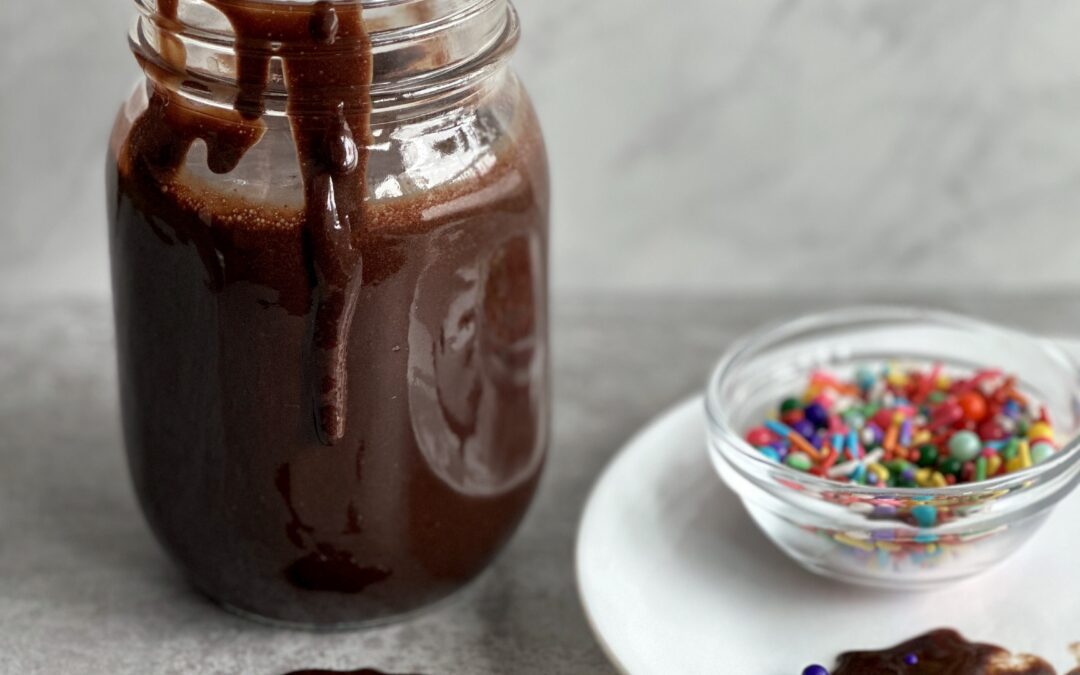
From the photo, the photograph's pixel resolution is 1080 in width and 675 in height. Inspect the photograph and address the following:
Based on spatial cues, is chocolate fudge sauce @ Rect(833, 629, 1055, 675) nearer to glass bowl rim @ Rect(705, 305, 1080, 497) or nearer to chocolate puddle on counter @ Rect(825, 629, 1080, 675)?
chocolate puddle on counter @ Rect(825, 629, 1080, 675)

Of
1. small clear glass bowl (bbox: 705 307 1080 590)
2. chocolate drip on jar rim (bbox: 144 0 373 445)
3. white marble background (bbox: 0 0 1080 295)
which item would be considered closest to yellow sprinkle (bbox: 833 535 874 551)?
small clear glass bowl (bbox: 705 307 1080 590)

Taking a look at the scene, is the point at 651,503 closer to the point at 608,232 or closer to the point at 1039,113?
the point at 608,232

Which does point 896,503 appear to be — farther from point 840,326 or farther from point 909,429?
point 840,326

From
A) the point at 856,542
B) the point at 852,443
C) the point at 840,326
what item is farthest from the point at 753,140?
the point at 856,542

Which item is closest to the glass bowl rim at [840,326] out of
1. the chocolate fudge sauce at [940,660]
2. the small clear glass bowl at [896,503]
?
the small clear glass bowl at [896,503]

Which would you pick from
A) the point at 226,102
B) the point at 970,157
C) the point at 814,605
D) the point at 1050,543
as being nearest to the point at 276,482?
the point at 226,102

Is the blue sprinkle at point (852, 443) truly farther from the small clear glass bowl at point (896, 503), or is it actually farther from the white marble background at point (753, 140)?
the white marble background at point (753, 140)
